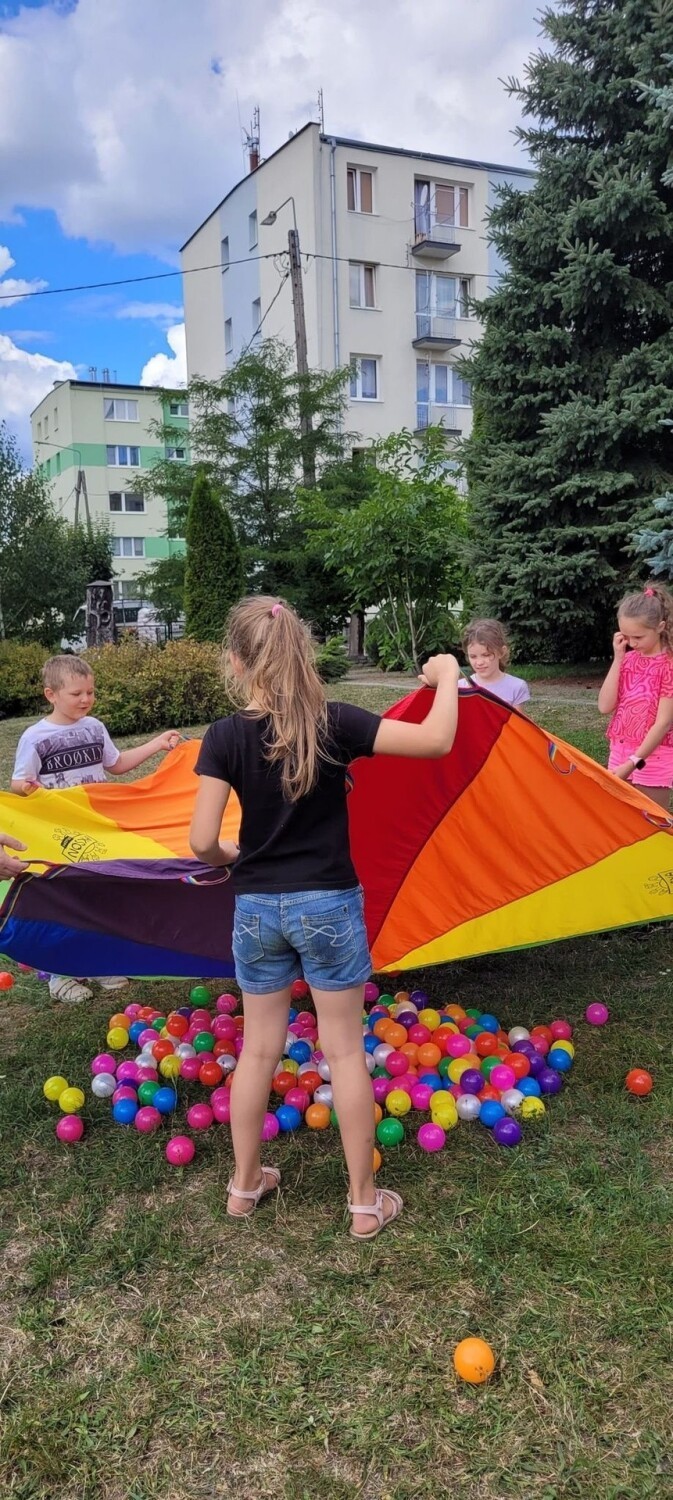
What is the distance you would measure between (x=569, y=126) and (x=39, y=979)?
328 inches

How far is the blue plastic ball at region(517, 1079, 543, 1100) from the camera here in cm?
302

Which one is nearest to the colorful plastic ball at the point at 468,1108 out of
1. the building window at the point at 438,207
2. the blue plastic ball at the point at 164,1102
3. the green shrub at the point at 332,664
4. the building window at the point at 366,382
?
the blue plastic ball at the point at 164,1102

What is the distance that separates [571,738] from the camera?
25.5ft

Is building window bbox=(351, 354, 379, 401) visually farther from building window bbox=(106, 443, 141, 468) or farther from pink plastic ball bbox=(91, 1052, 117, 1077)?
pink plastic ball bbox=(91, 1052, 117, 1077)

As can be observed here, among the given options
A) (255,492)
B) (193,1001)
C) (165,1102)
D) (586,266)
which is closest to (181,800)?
(193,1001)

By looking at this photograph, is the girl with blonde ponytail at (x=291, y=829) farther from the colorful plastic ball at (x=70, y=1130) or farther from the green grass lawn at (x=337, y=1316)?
the colorful plastic ball at (x=70, y=1130)

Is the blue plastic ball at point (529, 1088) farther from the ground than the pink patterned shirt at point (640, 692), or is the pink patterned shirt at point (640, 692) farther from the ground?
the pink patterned shirt at point (640, 692)

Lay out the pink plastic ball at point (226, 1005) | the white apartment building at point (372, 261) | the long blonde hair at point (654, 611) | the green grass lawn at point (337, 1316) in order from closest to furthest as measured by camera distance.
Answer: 1. the green grass lawn at point (337, 1316)
2. the pink plastic ball at point (226, 1005)
3. the long blonde hair at point (654, 611)
4. the white apartment building at point (372, 261)

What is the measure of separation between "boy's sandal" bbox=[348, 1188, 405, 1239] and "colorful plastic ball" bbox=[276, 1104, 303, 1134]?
0.46 metres

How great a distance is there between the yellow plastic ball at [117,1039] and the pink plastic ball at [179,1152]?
77cm

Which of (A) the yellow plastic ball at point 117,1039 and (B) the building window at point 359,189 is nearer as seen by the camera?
(A) the yellow plastic ball at point 117,1039

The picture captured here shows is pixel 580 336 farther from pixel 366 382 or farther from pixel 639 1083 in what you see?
pixel 366 382

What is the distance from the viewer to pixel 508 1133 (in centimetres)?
278

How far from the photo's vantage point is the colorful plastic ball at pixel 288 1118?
293 centimetres
